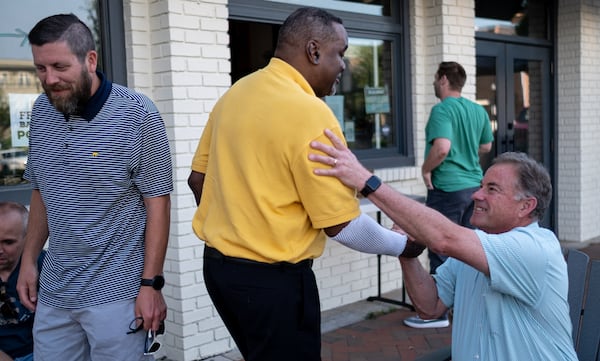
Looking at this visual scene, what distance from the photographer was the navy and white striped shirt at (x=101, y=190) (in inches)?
81.6

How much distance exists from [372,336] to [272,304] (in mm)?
2559

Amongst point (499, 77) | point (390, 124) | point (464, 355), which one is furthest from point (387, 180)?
point (464, 355)

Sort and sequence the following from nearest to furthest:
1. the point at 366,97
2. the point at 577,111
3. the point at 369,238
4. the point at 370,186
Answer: the point at 370,186 → the point at 369,238 → the point at 366,97 → the point at 577,111

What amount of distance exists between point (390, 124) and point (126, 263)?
3736mm

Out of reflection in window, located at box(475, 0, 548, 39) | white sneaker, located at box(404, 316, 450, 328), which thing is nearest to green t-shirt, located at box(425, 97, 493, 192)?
white sneaker, located at box(404, 316, 450, 328)

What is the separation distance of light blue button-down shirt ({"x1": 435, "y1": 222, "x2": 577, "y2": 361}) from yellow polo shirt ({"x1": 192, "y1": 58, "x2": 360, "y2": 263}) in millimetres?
484

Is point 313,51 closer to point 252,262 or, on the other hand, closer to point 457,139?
point 252,262

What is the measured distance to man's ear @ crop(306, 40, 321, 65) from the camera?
195cm

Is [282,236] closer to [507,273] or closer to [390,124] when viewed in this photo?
[507,273]

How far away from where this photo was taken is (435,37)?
211 inches

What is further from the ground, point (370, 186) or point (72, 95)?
point (72, 95)

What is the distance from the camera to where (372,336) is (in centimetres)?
429

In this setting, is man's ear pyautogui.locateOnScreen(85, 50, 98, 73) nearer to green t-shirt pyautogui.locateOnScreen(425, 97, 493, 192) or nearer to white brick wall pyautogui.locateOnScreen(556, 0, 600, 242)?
green t-shirt pyautogui.locateOnScreen(425, 97, 493, 192)

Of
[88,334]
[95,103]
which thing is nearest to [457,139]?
[95,103]
